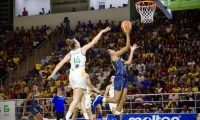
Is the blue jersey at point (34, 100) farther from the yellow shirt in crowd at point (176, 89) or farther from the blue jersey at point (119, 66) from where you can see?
the yellow shirt in crowd at point (176, 89)

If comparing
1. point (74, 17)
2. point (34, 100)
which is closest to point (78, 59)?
point (34, 100)

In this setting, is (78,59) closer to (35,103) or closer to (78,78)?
(78,78)

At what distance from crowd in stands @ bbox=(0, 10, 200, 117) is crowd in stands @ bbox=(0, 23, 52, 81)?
1749 mm

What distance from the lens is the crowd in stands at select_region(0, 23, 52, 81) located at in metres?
27.8

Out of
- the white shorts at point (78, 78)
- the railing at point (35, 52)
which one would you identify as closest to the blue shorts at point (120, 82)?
the white shorts at point (78, 78)

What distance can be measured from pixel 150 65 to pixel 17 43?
39.7 ft

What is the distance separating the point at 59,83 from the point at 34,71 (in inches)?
125

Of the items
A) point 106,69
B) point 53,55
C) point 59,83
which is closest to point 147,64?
point 106,69

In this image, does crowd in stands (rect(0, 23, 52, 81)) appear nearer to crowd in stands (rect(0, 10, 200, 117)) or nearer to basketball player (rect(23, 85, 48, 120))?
crowd in stands (rect(0, 10, 200, 117))

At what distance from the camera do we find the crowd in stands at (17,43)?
27844mm

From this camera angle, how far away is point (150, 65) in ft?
72.5

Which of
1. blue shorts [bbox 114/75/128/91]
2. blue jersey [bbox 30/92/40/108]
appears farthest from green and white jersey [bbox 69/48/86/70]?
blue jersey [bbox 30/92/40/108]

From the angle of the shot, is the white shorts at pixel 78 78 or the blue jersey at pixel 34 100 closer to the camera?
the white shorts at pixel 78 78

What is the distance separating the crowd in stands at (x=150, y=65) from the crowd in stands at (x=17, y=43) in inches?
68.9
